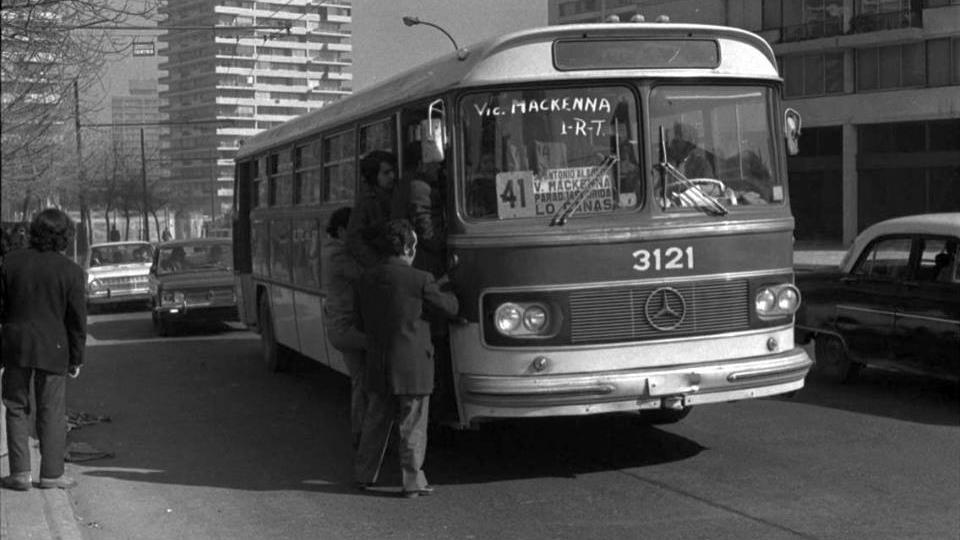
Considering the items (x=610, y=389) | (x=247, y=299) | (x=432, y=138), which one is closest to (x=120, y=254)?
(x=247, y=299)

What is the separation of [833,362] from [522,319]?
5418mm

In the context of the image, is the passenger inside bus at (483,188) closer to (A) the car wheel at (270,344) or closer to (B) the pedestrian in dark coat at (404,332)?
(B) the pedestrian in dark coat at (404,332)

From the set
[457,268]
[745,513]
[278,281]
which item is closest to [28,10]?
[278,281]

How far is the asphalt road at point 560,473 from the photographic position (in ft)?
24.3

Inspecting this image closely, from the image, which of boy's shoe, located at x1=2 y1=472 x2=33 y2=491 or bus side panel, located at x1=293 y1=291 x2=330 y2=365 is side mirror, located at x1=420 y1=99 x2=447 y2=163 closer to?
boy's shoe, located at x1=2 y1=472 x2=33 y2=491

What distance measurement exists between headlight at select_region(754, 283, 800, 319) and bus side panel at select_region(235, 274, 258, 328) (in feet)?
26.9

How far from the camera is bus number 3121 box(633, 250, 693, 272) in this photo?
27.2 ft

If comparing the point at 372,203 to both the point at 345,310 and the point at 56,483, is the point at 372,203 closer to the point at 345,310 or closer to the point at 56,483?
the point at 345,310

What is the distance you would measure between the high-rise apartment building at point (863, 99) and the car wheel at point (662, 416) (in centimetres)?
4239

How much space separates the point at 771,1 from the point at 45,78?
44273 millimetres

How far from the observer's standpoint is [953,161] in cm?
4947

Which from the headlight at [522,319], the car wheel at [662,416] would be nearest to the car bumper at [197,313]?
Answer: the car wheel at [662,416]

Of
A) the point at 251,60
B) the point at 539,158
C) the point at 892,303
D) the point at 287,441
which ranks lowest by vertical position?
the point at 287,441

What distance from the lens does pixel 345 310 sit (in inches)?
352
